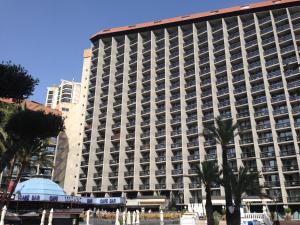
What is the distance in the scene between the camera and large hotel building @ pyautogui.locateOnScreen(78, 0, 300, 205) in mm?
68500

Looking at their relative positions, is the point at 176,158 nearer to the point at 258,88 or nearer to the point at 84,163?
the point at 258,88

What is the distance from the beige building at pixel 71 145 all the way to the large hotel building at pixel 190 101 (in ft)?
23.3

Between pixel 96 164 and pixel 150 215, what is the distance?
40921 mm

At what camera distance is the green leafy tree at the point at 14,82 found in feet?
74.7

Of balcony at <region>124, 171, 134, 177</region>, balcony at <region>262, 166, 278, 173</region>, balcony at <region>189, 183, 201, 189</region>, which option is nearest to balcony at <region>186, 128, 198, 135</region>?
balcony at <region>189, 183, 201, 189</region>

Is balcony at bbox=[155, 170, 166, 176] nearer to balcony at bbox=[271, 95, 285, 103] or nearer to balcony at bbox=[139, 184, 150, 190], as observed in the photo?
balcony at bbox=[139, 184, 150, 190]

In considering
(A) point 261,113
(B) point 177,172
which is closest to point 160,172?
(B) point 177,172

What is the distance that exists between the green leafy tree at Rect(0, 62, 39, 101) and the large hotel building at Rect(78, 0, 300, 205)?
48.5 m

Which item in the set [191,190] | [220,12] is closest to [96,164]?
[191,190]

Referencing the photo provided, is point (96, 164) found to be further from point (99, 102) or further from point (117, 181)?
point (99, 102)

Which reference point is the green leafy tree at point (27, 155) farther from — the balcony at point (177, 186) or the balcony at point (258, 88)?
the balcony at point (258, 88)

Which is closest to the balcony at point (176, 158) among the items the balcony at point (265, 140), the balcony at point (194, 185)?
the balcony at point (194, 185)

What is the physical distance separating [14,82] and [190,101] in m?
62.5

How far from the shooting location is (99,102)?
311 feet
